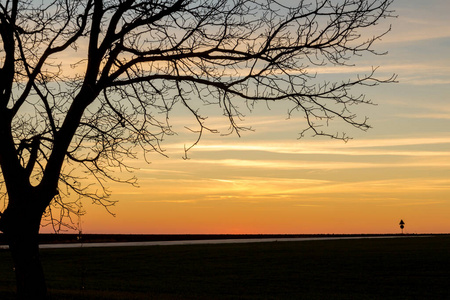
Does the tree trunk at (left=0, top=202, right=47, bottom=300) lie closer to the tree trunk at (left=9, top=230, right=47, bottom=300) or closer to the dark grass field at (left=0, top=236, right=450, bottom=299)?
the tree trunk at (left=9, top=230, right=47, bottom=300)

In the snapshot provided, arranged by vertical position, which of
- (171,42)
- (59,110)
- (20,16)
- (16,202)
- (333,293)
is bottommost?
(333,293)

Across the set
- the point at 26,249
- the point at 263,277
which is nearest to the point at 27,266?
the point at 26,249

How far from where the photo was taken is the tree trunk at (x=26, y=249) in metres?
12.6

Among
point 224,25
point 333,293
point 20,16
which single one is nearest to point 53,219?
point 20,16

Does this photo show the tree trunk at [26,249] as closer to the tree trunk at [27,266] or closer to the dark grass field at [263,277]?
the tree trunk at [27,266]

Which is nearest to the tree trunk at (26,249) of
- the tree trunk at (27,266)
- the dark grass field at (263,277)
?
the tree trunk at (27,266)

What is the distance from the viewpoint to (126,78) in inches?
543

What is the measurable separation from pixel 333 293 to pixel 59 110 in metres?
15.0

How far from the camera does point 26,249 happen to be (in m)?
12.6

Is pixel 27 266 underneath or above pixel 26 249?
underneath

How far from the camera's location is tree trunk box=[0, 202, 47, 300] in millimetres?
12594

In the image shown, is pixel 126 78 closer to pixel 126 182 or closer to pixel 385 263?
pixel 126 182

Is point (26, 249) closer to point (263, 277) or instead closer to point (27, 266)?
point (27, 266)

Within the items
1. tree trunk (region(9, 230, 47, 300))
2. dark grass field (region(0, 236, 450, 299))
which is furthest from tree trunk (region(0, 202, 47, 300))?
dark grass field (region(0, 236, 450, 299))
